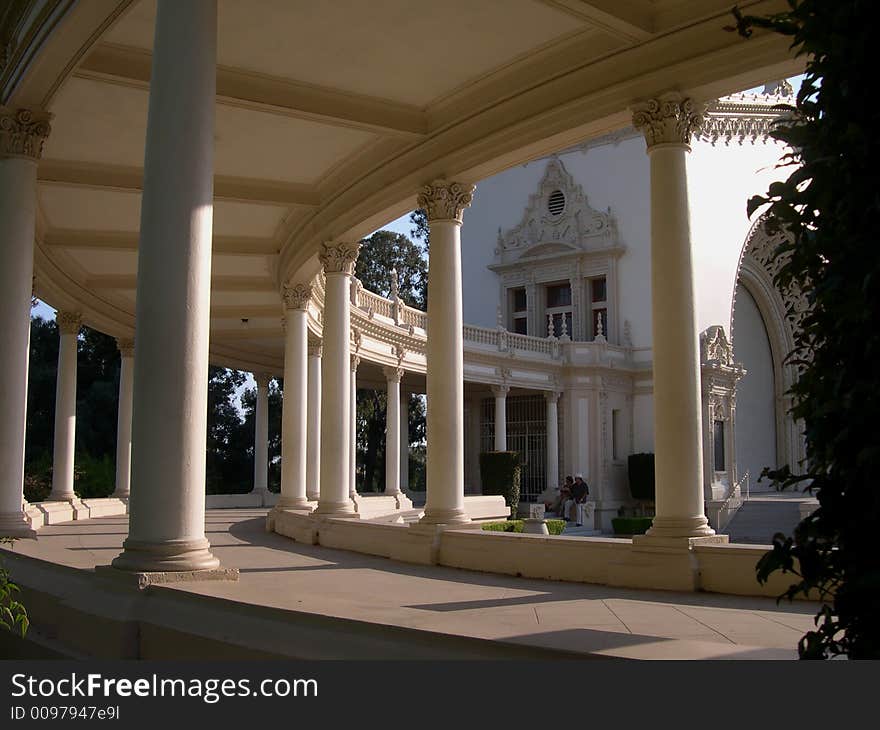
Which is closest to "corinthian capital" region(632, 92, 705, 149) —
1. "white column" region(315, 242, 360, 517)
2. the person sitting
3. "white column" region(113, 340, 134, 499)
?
"white column" region(315, 242, 360, 517)

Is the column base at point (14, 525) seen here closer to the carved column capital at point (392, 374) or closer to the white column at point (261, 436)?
the carved column capital at point (392, 374)

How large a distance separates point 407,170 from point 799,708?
49.9 feet

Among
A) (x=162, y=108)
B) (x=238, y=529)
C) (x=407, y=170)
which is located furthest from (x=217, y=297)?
(x=162, y=108)

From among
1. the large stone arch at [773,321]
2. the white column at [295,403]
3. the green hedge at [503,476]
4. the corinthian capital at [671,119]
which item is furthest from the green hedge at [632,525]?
the corinthian capital at [671,119]

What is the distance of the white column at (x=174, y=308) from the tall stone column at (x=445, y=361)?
8007 millimetres

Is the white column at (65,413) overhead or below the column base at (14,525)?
overhead

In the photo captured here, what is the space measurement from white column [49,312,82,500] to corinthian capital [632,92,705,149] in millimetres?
20920

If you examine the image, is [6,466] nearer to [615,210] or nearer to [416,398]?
[615,210]

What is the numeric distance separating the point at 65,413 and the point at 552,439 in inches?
1160

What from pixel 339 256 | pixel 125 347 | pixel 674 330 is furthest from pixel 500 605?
pixel 125 347

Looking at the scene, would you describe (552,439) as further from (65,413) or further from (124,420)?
(65,413)

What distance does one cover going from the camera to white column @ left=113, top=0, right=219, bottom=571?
27.1 feet

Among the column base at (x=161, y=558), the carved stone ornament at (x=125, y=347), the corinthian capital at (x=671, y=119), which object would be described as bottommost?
the column base at (x=161, y=558)

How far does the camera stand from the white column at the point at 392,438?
38.2 m
